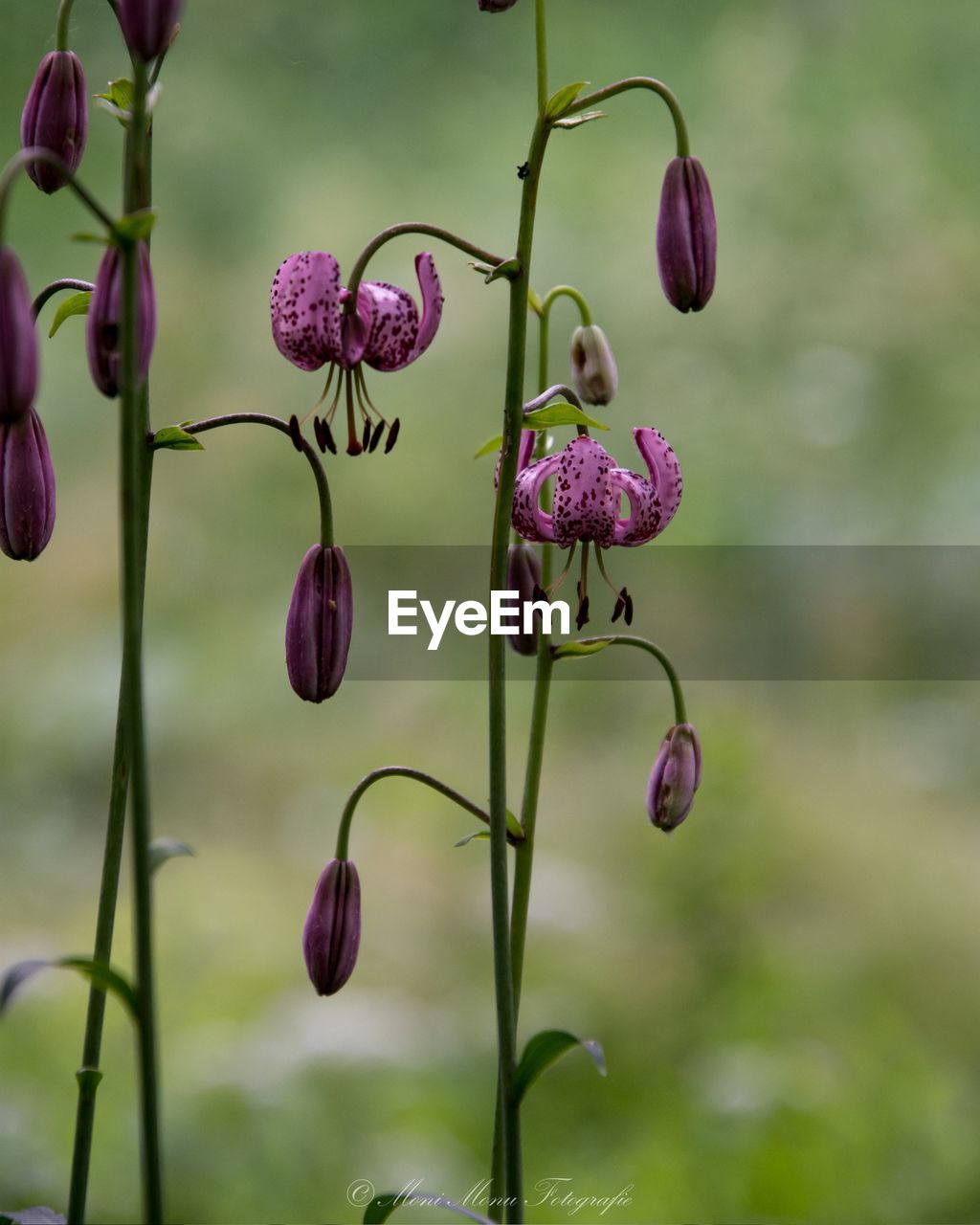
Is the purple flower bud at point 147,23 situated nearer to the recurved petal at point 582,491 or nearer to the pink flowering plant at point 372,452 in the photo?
the pink flowering plant at point 372,452

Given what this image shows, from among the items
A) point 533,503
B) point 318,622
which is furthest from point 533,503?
point 318,622

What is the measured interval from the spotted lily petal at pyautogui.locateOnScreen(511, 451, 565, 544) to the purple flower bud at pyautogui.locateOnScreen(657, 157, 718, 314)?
110mm

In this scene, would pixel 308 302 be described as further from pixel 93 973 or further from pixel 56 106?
pixel 93 973

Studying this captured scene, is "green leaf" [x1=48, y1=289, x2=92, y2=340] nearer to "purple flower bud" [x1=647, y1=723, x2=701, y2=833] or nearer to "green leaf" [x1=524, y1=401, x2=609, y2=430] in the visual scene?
"green leaf" [x1=524, y1=401, x2=609, y2=430]

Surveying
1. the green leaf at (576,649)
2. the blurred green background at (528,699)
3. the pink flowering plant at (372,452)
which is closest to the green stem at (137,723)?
the pink flowering plant at (372,452)

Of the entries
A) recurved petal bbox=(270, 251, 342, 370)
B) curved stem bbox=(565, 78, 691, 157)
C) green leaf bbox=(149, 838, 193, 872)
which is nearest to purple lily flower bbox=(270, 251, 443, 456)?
recurved petal bbox=(270, 251, 342, 370)

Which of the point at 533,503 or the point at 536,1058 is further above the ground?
the point at 533,503

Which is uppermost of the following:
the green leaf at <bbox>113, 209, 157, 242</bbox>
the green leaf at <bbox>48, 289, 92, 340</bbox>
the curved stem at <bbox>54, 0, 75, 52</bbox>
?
the curved stem at <bbox>54, 0, 75, 52</bbox>

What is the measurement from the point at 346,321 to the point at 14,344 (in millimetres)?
213

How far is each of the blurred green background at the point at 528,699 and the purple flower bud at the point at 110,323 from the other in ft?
2.20

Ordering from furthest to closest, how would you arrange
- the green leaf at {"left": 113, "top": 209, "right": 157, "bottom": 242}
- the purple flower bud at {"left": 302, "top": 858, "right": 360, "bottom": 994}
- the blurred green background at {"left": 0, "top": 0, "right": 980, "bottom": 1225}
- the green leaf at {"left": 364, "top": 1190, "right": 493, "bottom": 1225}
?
the blurred green background at {"left": 0, "top": 0, "right": 980, "bottom": 1225} → the purple flower bud at {"left": 302, "top": 858, "right": 360, "bottom": 994} → the green leaf at {"left": 364, "top": 1190, "right": 493, "bottom": 1225} → the green leaf at {"left": 113, "top": 209, "right": 157, "bottom": 242}

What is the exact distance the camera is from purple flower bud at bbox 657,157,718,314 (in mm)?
672

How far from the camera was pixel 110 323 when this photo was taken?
0.53m

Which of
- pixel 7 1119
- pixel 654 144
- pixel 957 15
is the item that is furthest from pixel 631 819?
pixel 957 15
